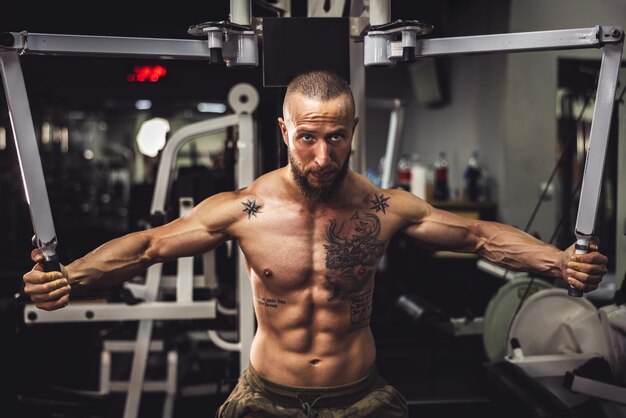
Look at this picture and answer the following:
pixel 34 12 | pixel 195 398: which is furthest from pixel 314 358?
pixel 34 12

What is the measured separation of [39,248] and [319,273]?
0.76 m

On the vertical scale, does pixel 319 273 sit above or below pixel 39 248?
below

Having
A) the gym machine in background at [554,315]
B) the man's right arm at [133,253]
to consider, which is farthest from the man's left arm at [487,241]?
the man's right arm at [133,253]

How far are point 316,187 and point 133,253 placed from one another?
1.80 feet

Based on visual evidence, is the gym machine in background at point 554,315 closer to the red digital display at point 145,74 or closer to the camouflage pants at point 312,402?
the camouflage pants at point 312,402

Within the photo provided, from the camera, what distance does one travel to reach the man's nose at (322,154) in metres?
1.61

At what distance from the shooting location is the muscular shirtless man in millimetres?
1784

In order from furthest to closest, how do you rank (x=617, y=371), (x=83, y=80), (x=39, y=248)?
(x=83, y=80) → (x=617, y=371) → (x=39, y=248)

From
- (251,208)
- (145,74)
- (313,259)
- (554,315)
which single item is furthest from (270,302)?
(145,74)

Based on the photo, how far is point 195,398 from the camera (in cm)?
376

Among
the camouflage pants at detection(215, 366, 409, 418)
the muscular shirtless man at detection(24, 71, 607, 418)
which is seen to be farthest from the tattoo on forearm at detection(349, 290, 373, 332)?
the camouflage pants at detection(215, 366, 409, 418)

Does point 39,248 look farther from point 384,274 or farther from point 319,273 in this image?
point 384,274

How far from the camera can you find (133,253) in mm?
1715

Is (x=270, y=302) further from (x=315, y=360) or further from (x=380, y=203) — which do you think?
(x=380, y=203)
